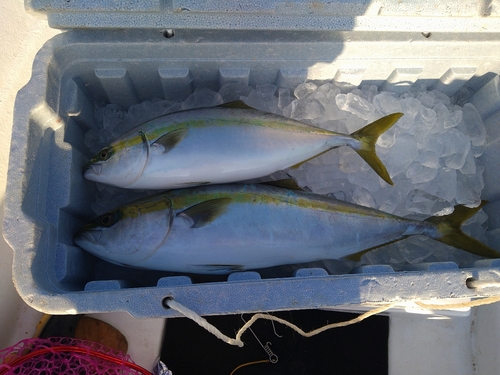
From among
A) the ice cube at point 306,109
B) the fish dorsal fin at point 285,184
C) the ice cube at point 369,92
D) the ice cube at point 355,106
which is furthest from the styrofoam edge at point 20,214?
the ice cube at point 369,92

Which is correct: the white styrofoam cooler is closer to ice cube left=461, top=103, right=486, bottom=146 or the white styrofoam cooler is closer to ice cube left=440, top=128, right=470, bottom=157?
ice cube left=461, top=103, right=486, bottom=146

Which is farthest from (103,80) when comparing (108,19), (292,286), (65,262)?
(292,286)

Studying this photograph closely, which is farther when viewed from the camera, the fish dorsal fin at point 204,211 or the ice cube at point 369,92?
the ice cube at point 369,92

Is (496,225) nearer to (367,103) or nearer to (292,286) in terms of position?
(367,103)

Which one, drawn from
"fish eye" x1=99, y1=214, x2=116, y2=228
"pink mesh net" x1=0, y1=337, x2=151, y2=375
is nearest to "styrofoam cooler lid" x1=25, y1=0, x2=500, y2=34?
"fish eye" x1=99, y1=214, x2=116, y2=228

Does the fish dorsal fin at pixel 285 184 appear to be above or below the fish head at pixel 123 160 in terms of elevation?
below

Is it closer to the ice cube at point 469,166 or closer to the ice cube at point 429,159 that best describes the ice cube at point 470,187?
the ice cube at point 469,166
